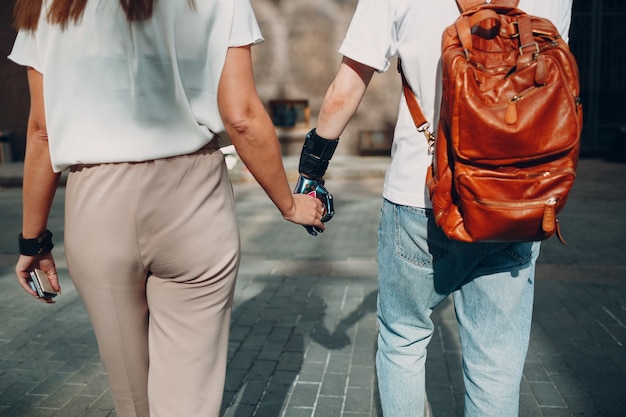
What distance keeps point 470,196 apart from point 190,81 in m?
0.80

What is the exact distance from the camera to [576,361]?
347cm

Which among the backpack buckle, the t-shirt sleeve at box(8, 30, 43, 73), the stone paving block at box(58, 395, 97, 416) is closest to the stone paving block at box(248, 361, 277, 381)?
the stone paving block at box(58, 395, 97, 416)

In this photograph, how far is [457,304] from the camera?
2.06m

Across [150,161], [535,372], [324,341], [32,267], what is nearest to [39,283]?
[32,267]

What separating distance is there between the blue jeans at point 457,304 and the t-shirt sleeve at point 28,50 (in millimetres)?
1129

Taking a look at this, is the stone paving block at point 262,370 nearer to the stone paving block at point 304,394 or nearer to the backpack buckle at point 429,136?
the stone paving block at point 304,394

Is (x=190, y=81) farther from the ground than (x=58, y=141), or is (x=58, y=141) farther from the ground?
(x=190, y=81)

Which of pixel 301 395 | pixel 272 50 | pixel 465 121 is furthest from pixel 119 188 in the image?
pixel 272 50

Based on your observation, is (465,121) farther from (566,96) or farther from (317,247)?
(317,247)

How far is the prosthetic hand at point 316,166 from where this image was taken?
2172 millimetres

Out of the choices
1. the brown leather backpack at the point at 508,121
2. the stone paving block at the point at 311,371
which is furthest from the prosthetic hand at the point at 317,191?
the stone paving block at the point at 311,371

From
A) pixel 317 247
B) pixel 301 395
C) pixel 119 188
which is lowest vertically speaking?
pixel 317 247

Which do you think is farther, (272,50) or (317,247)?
(272,50)

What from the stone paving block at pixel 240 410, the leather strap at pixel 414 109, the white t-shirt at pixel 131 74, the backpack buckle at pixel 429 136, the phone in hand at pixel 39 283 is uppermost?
the white t-shirt at pixel 131 74
